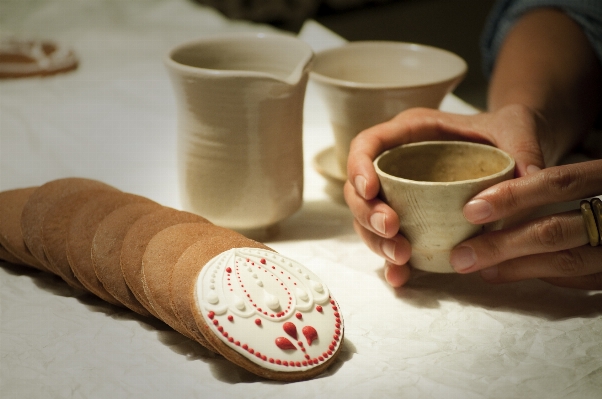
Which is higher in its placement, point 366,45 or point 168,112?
point 366,45

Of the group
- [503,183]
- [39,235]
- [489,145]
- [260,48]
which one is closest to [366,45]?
[260,48]

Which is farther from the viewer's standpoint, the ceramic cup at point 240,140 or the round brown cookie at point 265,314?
the ceramic cup at point 240,140

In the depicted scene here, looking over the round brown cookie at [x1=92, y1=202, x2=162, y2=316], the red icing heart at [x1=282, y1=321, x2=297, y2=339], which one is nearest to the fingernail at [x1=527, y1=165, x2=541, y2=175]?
the red icing heart at [x1=282, y1=321, x2=297, y2=339]

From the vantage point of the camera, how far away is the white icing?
57cm

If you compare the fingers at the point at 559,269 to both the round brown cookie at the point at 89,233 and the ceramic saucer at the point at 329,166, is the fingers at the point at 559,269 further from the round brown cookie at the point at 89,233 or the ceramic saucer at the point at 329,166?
the round brown cookie at the point at 89,233

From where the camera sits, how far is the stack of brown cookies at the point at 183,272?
58cm

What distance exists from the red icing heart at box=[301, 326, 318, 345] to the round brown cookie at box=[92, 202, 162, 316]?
191 mm

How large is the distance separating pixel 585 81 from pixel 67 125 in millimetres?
1008

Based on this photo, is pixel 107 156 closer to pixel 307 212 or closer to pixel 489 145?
pixel 307 212

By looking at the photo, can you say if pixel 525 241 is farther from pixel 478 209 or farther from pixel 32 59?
pixel 32 59

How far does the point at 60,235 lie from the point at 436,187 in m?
0.44

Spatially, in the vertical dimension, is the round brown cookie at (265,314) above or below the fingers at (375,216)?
below

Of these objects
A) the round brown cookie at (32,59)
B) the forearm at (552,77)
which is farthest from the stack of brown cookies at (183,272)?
the round brown cookie at (32,59)

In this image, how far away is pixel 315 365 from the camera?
58cm
